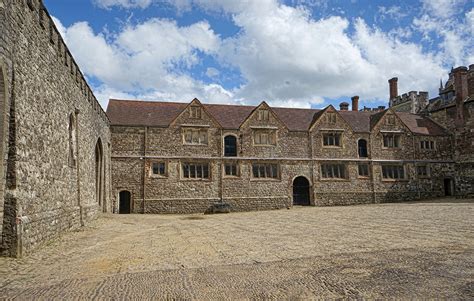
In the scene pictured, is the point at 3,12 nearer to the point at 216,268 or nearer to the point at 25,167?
the point at 25,167

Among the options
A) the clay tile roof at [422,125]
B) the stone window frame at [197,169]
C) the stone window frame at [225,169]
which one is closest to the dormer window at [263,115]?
the stone window frame at [225,169]

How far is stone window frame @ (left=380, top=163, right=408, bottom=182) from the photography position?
104ft

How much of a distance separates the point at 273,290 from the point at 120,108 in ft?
86.8

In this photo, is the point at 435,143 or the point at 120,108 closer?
the point at 120,108

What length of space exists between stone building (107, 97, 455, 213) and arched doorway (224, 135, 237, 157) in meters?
0.08

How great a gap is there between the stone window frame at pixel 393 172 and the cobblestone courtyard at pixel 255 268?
69.6ft

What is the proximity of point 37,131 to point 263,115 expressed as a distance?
2157 centimetres

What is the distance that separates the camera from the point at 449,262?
22.6 ft

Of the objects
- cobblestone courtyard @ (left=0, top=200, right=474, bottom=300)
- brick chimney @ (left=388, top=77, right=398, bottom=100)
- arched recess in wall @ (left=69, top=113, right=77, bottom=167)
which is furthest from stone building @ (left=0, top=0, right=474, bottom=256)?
brick chimney @ (left=388, top=77, right=398, bottom=100)

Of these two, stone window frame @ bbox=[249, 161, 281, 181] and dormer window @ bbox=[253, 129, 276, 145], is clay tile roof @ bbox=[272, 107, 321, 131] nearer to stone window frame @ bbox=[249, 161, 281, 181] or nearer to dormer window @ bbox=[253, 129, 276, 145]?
dormer window @ bbox=[253, 129, 276, 145]

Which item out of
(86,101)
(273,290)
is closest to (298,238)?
(273,290)

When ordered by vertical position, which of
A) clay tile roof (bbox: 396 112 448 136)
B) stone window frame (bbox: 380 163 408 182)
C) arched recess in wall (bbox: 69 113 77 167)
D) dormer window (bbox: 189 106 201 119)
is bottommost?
stone window frame (bbox: 380 163 408 182)

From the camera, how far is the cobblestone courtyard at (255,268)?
18.4 ft

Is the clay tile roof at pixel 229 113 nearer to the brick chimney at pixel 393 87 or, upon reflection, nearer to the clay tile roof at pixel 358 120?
the clay tile roof at pixel 358 120
